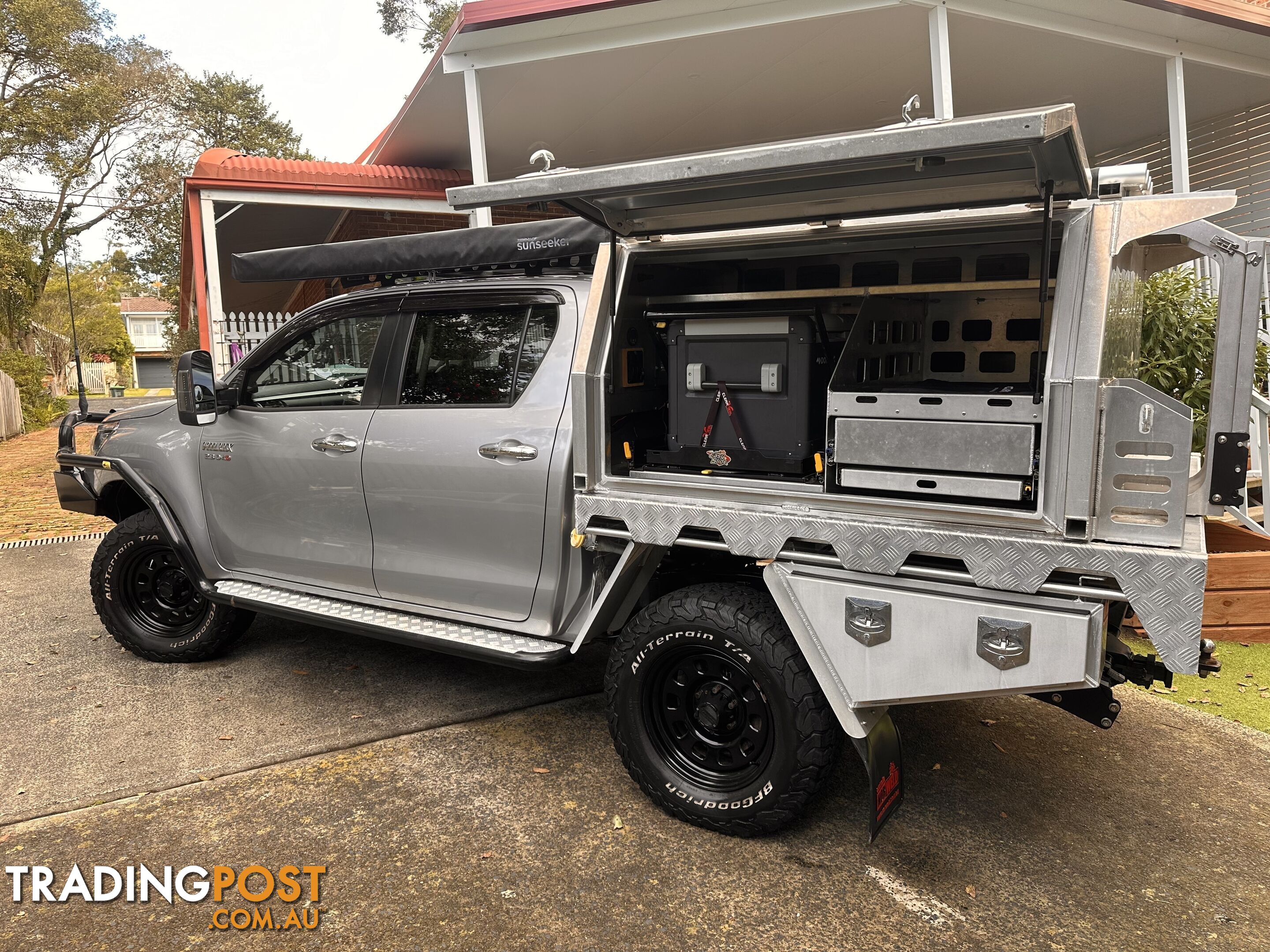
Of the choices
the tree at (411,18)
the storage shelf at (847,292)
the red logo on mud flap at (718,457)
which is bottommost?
→ the red logo on mud flap at (718,457)

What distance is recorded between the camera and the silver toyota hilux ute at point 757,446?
2451mm

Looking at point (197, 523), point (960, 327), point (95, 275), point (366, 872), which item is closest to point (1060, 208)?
point (960, 327)

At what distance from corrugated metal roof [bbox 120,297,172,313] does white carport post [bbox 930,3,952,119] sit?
93283 mm

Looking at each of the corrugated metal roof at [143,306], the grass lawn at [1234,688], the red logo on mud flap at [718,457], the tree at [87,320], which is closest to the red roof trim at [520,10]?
the red logo on mud flap at [718,457]

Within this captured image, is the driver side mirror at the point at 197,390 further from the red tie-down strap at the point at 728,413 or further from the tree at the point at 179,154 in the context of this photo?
the tree at the point at 179,154

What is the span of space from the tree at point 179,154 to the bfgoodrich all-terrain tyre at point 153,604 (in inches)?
956

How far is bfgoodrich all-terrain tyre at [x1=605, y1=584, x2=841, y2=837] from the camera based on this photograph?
2830mm

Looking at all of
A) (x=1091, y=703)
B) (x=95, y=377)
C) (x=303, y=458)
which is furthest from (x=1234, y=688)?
(x=95, y=377)

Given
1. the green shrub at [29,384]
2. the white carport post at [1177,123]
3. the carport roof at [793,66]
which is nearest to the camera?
the carport roof at [793,66]

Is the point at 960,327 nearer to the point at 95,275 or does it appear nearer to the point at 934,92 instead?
the point at 934,92

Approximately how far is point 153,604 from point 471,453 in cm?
250

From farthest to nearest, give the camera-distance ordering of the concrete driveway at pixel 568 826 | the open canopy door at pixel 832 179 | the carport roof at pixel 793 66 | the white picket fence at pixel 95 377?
the white picket fence at pixel 95 377
the carport roof at pixel 793 66
the concrete driveway at pixel 568 826
the open canopy door at pixel 832 179

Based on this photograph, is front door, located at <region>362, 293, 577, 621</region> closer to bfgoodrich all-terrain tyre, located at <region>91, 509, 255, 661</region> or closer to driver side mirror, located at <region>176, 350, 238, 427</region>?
driver side mirror, located at <region>176, 350, 238, 427</region>

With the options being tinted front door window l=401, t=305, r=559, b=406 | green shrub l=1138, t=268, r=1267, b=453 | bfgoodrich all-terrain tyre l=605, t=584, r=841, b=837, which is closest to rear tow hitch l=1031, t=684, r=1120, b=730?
bfgoodrich all-terrain tyre l=605, t=584, r=841, b=837
